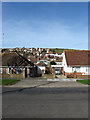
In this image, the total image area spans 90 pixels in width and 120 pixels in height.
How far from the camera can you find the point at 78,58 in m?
27.4

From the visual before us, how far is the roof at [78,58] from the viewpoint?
26.0m

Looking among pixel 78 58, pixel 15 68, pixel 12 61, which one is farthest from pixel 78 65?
pixel 12 61

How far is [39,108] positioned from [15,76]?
1669cm

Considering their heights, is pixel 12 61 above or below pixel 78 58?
below

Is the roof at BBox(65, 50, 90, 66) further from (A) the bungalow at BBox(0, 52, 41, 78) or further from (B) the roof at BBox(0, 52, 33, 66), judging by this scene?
(B) the roof at BBox(0, 52, 33, 66)

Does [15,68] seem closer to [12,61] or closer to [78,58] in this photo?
[12,61]

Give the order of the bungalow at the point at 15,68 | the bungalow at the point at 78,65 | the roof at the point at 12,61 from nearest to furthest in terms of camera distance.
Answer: the bungalow at the point at 15,68 → the bungalow at the point at 78,65 → the roof at the point at 12,61

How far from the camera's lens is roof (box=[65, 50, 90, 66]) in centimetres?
2598

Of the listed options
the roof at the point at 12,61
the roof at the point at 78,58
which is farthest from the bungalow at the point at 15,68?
the roof at the point at 78,58

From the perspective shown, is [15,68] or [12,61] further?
[12,61]

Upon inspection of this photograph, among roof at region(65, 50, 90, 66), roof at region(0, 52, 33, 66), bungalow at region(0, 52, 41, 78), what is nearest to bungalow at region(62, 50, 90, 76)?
roof at region(65, 50, 90, 66)

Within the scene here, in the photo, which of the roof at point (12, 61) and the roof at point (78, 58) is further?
the roof at point (12, 61)

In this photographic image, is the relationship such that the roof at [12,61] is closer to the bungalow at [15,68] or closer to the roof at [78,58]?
the bungalow at [15,68]

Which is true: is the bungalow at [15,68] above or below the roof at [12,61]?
below
